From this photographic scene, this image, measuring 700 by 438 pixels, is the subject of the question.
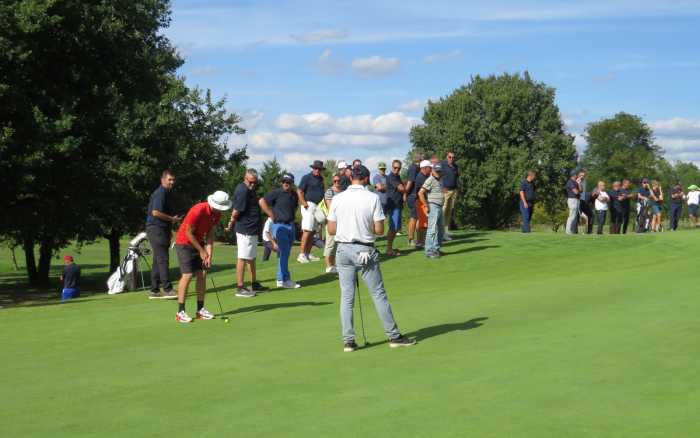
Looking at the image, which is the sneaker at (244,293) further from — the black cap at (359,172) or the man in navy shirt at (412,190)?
the black cap at (359,172)

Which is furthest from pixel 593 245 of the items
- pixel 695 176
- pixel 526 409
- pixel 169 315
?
pixel 695 176

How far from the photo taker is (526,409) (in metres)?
6.88

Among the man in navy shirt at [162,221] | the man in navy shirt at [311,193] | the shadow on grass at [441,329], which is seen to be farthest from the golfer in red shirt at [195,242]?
the man in navy shirt at [311,193]

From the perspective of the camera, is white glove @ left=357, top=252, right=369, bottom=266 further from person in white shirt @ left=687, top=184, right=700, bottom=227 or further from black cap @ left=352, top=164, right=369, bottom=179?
person in white shirt @ left=687, top=184, right=700, bottom=227

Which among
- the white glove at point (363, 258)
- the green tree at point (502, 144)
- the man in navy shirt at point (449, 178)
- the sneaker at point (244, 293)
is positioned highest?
the green tree at point (502, 144)

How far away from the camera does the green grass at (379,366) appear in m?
6.75

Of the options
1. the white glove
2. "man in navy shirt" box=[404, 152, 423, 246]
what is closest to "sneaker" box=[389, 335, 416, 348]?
the white glove

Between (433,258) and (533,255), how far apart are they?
272 cm

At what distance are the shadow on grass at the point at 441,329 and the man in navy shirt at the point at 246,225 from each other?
5323 millimetres

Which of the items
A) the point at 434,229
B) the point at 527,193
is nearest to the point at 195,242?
the point at 434,229

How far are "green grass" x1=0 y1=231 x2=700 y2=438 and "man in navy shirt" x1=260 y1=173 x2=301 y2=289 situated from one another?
926 mm

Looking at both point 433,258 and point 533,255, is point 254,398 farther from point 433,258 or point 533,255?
point 533,255

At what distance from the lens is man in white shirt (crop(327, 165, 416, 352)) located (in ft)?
32.2

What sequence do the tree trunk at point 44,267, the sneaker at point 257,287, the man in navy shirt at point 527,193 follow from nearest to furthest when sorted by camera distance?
the sneaker at point 257,287 → the man in navy shirt at point 527,193 → the tree trunk at point 44,267
